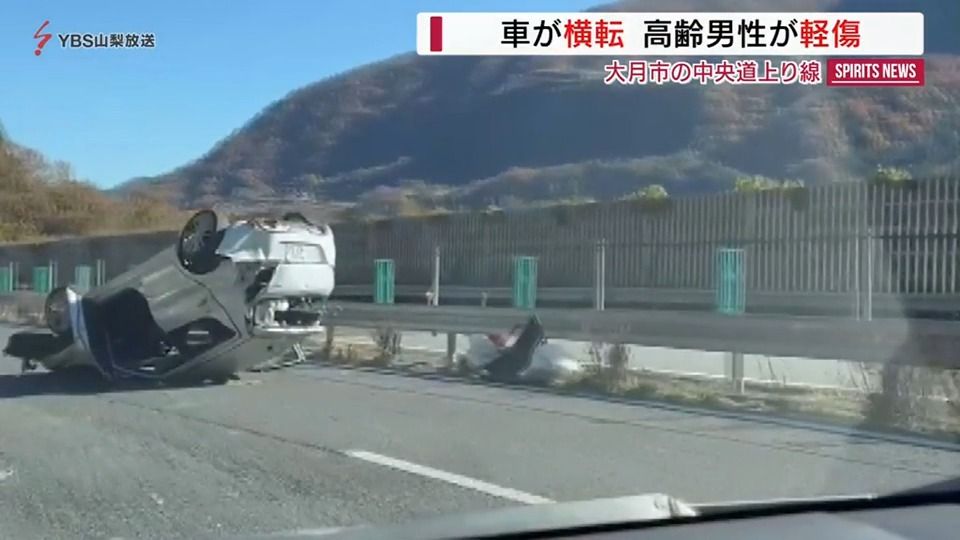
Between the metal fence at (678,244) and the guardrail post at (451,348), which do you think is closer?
the guardrail post at (451,348)

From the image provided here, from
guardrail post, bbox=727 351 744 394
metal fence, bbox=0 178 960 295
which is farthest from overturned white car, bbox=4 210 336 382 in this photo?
guardrail post, bbox=727 351 744 394

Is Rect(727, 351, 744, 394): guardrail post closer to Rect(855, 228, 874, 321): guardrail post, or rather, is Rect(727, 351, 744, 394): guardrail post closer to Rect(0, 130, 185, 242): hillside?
Rect(855, 228, 874, 321): guardrail post

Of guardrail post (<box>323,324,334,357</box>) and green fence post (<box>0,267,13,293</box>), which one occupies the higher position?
green fence post (<box>0,267,13,293</box>)

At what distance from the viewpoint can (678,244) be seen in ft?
72.9

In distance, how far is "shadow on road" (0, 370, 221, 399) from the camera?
1262 centimetres

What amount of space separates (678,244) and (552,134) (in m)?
3.71

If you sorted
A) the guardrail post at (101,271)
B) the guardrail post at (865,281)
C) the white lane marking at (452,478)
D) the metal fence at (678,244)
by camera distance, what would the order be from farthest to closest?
the metal fence at (678,244), the guardrail post at (865,281), the guardrail post at (101,271), the white lane marking at (452,478)

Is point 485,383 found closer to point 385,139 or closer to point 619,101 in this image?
point 385,139

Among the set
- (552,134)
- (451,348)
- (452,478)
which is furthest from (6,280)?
(452,478)

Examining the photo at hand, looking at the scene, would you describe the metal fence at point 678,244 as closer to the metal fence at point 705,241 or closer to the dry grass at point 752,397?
the metal fence at point 705,241

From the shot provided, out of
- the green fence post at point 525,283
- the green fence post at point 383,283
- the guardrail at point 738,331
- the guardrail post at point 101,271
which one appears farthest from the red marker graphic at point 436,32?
the green fence post at point 383,283

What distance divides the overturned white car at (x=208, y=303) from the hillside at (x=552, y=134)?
518mm

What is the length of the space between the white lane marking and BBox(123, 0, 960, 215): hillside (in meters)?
3.96

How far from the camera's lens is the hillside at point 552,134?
41.2 ft
